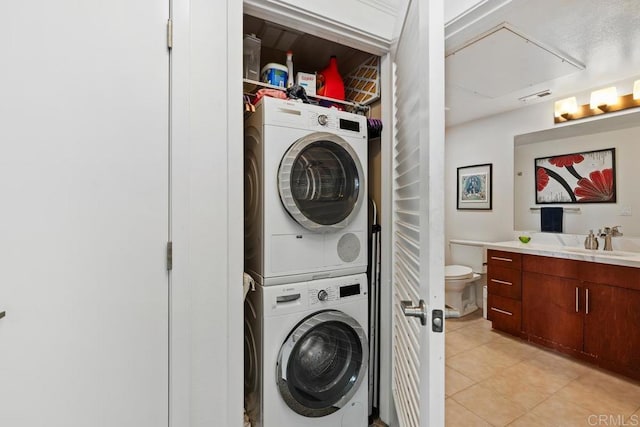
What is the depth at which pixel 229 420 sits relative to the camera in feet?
3.70

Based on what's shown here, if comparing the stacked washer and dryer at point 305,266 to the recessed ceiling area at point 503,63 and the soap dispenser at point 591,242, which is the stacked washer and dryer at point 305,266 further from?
the soap dispenser at point 591,242

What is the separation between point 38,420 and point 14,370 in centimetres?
15

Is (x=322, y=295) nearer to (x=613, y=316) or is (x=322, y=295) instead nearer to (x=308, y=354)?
(x=308, y=354)

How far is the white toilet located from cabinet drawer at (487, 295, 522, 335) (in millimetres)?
305

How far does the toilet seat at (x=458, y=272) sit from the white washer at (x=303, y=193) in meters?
1.96

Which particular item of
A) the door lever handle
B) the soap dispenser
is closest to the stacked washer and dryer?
the door lever handle

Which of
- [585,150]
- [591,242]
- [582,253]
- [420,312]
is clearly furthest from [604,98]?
[420,312]

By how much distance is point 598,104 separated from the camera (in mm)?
2533

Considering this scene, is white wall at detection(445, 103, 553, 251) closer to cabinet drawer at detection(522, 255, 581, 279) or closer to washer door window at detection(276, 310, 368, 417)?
cabinet drawer at detection(522, 255, 581, 279)

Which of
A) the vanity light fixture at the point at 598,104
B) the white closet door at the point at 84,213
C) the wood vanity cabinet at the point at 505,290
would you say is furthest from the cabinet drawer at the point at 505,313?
the white closet door at the point at 84,213

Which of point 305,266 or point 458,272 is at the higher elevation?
point 305,266

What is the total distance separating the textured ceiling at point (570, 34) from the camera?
1.31 metres

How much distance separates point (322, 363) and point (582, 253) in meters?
2.38

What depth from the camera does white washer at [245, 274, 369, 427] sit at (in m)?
1.30
